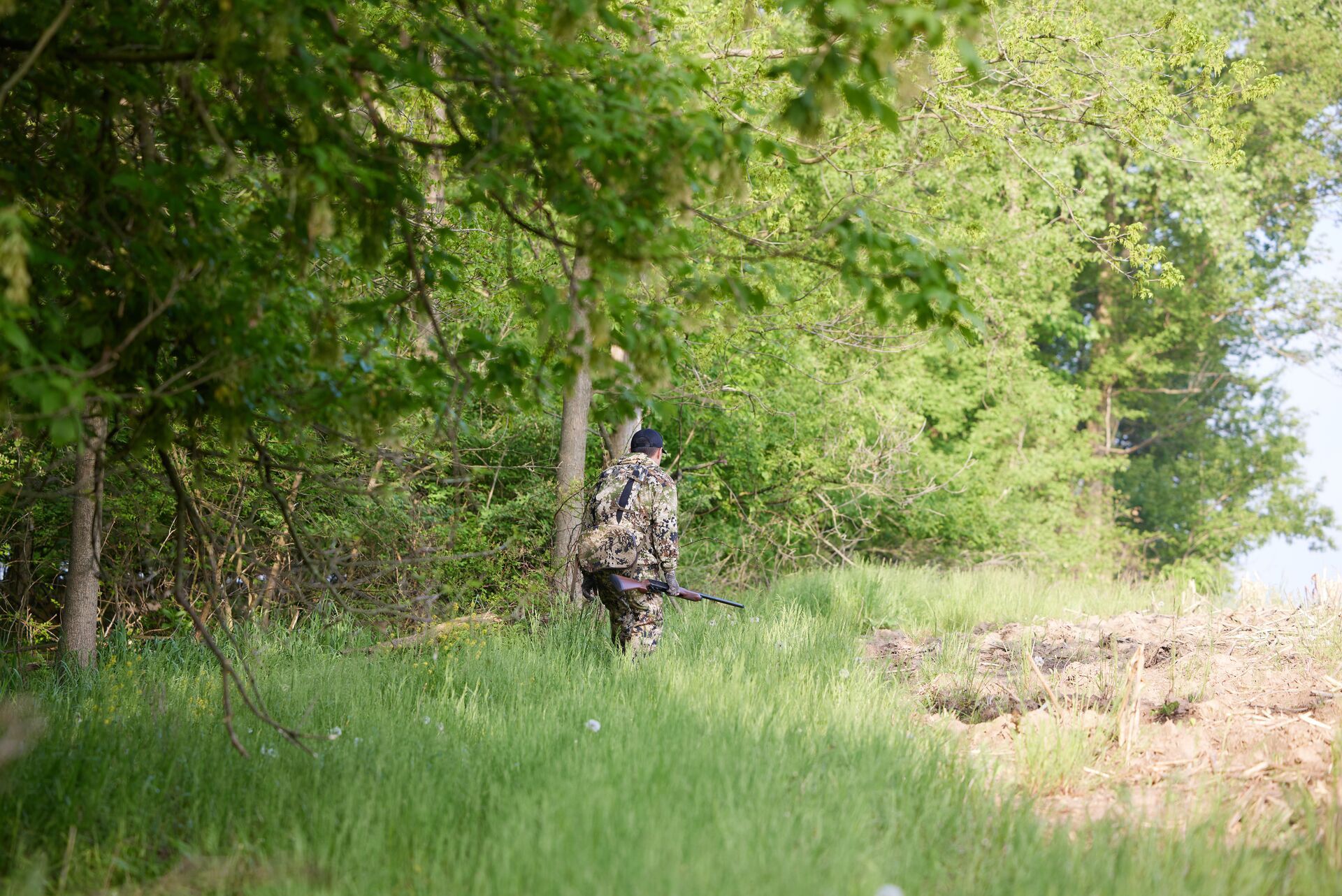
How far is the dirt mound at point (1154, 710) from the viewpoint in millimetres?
4695

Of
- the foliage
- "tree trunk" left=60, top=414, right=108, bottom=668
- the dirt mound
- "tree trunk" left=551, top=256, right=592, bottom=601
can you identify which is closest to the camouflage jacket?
the foliage

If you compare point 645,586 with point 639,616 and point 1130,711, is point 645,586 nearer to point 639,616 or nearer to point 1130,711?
point 639,616

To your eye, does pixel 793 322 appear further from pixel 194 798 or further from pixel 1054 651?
pixel 194 798

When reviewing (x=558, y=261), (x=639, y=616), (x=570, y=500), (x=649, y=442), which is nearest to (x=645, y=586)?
(x=639, y=616)

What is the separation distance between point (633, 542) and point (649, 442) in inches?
30.3

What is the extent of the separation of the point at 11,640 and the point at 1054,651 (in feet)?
27.2

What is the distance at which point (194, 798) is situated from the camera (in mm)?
4477

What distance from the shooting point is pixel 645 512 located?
787 centimetres

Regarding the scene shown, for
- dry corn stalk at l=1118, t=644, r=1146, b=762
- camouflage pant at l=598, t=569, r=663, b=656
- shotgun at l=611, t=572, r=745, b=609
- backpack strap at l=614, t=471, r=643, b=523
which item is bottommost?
camouflage pant at l=598, t=569, r=663, b=656

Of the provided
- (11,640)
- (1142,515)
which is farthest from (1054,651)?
(1142,515)

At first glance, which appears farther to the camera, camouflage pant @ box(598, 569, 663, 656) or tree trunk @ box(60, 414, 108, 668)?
camouflage pant @ box(598, 569, 663, 656)

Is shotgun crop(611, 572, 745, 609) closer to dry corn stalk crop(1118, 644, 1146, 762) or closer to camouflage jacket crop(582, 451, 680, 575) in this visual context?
camouflage jacket crop(582, 451, 680, 575)

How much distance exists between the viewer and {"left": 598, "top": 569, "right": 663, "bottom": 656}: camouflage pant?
7.76 meters

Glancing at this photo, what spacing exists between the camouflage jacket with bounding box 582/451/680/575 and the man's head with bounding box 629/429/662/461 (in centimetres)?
16
